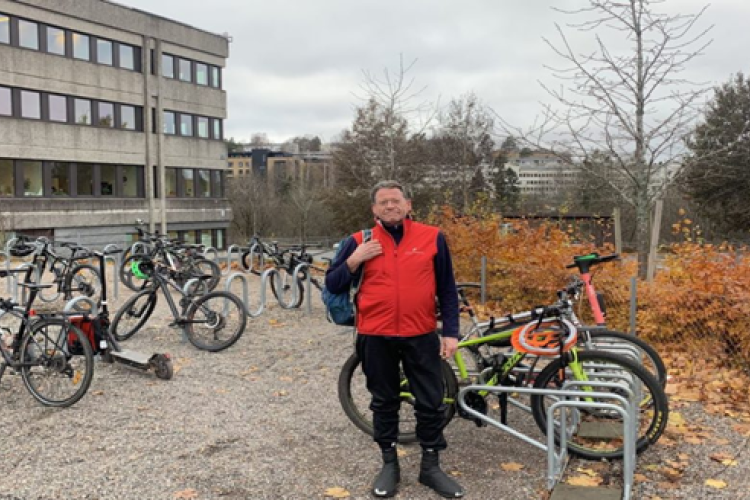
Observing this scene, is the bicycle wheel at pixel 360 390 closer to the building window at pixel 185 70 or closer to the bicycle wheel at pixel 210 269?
the bicycle wheel at pixel 210 269

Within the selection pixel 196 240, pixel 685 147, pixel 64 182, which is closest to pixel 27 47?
pixel 64 182

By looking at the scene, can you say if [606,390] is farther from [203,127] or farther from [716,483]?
[203,127]

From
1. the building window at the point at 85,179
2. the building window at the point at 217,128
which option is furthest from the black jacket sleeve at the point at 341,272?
the building window at the point at 217,128

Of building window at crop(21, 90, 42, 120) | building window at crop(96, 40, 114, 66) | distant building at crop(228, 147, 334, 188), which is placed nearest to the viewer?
building window at crop(21, 90, 42, 120)

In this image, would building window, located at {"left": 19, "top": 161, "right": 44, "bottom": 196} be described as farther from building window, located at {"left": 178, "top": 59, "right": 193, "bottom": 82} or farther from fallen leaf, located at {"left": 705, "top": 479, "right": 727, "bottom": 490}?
fallen leaf, located at {"left": 705, "top": 479, "right": 727, "bottom": 490}

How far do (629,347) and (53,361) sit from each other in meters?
4.31

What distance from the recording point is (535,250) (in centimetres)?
982

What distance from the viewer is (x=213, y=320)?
7.30 m

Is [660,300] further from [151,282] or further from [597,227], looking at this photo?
[597,227]

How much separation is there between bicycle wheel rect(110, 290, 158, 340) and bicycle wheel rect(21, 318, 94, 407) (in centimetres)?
208

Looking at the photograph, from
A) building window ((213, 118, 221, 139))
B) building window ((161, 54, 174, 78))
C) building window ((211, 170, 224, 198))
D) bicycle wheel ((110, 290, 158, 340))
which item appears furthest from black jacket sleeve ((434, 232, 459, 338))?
building window ((213, 118, 221, 139))

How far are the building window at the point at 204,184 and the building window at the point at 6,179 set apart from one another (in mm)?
10159

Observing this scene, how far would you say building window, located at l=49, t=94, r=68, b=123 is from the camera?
2837cm

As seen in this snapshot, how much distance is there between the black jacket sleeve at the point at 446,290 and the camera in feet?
12.0
